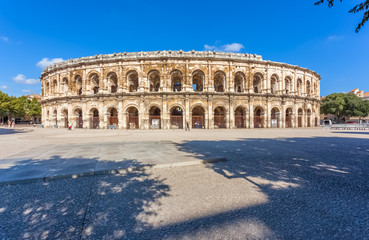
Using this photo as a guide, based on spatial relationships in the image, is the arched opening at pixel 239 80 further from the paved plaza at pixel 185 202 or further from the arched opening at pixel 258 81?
the paved plaza at pixel 185 202

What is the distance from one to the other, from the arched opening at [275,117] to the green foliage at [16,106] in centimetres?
5301

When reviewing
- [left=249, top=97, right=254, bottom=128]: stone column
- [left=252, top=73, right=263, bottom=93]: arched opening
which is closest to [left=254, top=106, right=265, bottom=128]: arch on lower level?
[left=249, top=97, right=254, bottom=128]: stone column

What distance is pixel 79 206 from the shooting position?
218 cm

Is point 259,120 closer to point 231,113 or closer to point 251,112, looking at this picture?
point 251,112

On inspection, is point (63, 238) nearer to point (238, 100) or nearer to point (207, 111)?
point (207, 111)

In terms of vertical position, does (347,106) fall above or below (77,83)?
below

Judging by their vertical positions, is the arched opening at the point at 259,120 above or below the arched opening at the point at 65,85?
below

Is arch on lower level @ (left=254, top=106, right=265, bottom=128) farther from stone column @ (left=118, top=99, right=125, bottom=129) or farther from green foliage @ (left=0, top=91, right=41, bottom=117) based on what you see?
green foliage @ (left=0, top=91, right=41, bottom=117)

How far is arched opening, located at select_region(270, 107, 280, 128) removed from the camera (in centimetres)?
2223

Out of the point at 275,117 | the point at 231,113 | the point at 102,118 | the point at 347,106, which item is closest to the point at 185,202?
the point at 231,113

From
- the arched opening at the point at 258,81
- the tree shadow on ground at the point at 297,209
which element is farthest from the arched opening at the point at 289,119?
the tree shadow on ground at the point at 297,209

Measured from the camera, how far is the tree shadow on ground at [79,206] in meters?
1.68

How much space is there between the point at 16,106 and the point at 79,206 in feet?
159

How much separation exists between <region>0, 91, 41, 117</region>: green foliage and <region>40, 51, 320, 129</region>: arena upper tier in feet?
62.3
